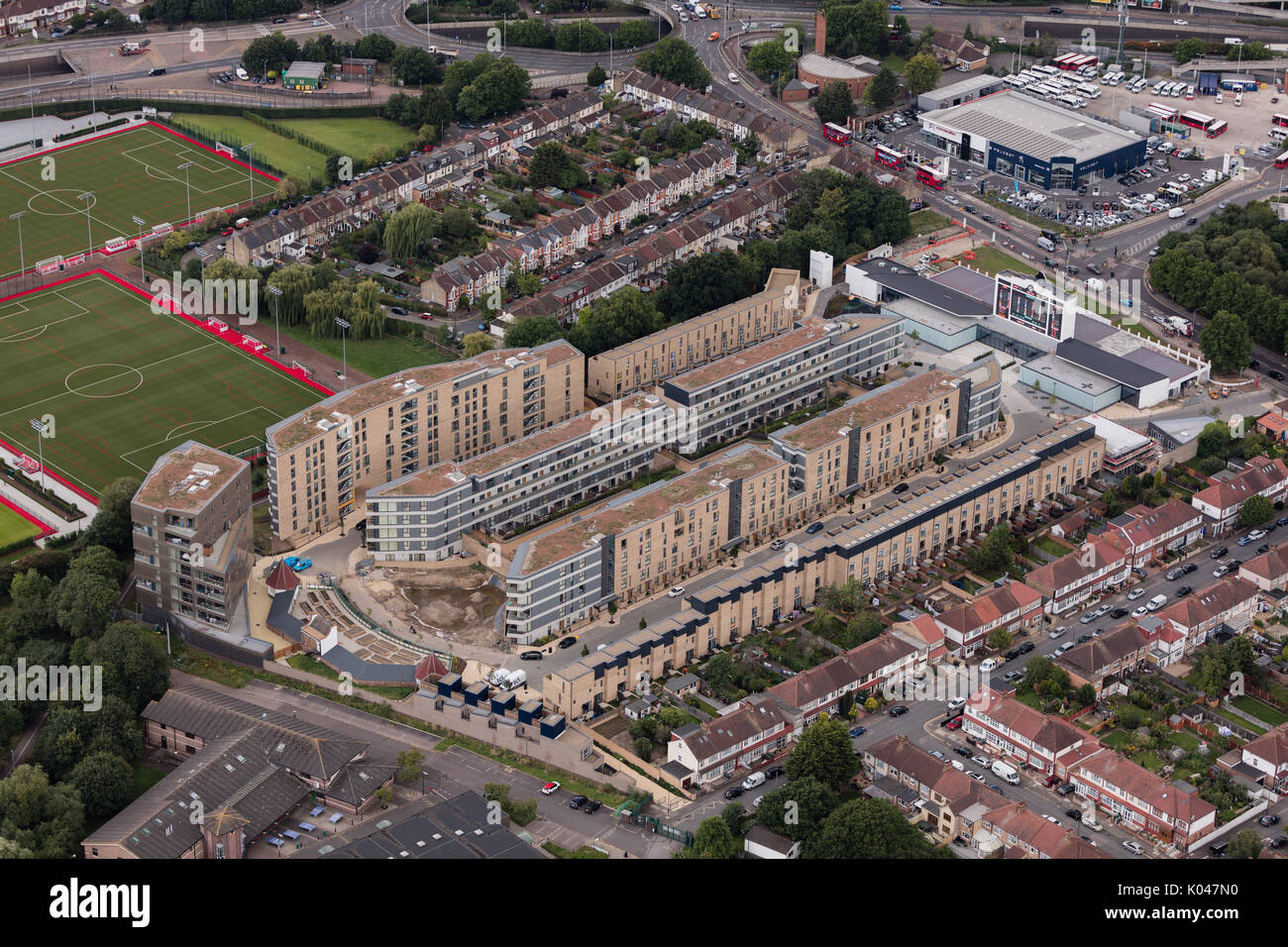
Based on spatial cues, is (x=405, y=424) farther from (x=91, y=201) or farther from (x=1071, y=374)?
(x=91, y=201)

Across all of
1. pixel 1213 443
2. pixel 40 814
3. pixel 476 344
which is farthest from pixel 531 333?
pixel 40 814

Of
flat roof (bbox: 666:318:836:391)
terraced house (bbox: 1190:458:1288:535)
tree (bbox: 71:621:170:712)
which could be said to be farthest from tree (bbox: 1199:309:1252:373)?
tree (bbox: 71:621:170:712)

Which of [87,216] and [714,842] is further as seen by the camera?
[87,216]

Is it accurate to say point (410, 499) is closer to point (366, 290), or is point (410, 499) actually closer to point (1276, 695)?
point (366, 290)

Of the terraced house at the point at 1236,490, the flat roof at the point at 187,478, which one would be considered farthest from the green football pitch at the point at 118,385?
the terraced house at the point at 1236,490

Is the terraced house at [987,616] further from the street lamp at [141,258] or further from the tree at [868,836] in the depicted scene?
the street lamp at [141,258]

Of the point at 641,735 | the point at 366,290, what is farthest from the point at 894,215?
the point at 641,735
